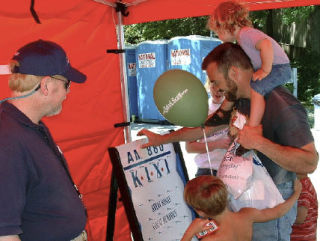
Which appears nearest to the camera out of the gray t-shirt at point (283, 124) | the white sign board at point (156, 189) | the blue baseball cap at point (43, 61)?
the blue baseball cap at point (43, 61)

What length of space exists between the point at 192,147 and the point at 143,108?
851 cm

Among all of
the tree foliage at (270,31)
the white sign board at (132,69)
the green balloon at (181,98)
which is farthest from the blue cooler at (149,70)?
the green balloon at (181,98)

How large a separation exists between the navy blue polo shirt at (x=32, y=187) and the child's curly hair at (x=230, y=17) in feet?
5.38

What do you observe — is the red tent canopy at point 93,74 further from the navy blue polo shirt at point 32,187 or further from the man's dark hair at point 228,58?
the navy blue polo shirt at point 32,187

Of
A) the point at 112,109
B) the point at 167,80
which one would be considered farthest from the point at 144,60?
the point at 167,80

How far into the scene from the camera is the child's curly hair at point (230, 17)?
284cm

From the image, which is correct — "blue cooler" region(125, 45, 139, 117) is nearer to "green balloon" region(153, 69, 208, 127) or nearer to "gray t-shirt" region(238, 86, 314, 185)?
"green balloon" region(153, 69, 208, 127)

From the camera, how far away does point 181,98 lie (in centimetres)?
252

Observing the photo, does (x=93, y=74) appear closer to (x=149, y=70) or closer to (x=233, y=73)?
(x=233, y=73)

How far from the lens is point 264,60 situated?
249 centimetres

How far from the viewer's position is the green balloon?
8.27 feet

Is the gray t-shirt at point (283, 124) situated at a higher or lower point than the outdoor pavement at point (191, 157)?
higher

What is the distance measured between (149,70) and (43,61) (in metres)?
9.90

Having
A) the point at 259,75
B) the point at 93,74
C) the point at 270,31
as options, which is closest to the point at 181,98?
the point at 259,75
